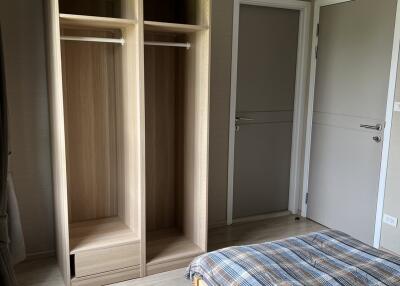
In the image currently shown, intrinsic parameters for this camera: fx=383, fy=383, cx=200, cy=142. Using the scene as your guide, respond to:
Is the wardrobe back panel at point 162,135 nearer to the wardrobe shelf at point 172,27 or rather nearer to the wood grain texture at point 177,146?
the wood grain texture at point 177,146

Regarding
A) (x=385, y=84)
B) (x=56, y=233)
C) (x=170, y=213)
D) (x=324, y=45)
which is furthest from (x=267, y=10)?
(x=56, y=233)

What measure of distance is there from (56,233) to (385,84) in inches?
115

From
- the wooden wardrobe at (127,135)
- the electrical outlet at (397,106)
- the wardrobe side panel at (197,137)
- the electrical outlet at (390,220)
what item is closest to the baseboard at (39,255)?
the wooden wardrobe at (127,135)

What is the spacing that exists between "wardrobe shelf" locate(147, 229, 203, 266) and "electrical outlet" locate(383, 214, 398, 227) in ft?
5.20

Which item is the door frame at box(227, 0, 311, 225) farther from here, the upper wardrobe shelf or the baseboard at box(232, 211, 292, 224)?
the upper wardrobe shelf

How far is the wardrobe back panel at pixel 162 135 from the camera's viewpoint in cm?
314

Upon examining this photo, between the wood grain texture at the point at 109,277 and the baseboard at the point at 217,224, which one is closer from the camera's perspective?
the wood grain texture at the point at 109,277

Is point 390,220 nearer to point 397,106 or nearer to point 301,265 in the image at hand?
point 397,106

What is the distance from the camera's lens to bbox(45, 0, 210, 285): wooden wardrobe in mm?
2596

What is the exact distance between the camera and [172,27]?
2.69m

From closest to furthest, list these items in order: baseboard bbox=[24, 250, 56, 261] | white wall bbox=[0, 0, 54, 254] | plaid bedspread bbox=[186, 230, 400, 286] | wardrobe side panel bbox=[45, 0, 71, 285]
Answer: plaid bedspread bbox=[186, 230, 400, 286], wardrobe side panel bbox=[45, 0, 71, 285], white wall bbox=[0, 0, 54, 254], baseboard bbox=[24, 250, 56, 261]

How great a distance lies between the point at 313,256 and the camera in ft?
6.64

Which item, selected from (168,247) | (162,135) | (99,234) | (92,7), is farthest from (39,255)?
(92,7)

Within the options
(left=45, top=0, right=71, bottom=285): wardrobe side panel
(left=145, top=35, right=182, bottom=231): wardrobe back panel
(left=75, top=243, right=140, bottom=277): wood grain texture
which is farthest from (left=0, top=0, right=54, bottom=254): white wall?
(left=145, top=35, right=182, bottom=231): wardrobe back panel
